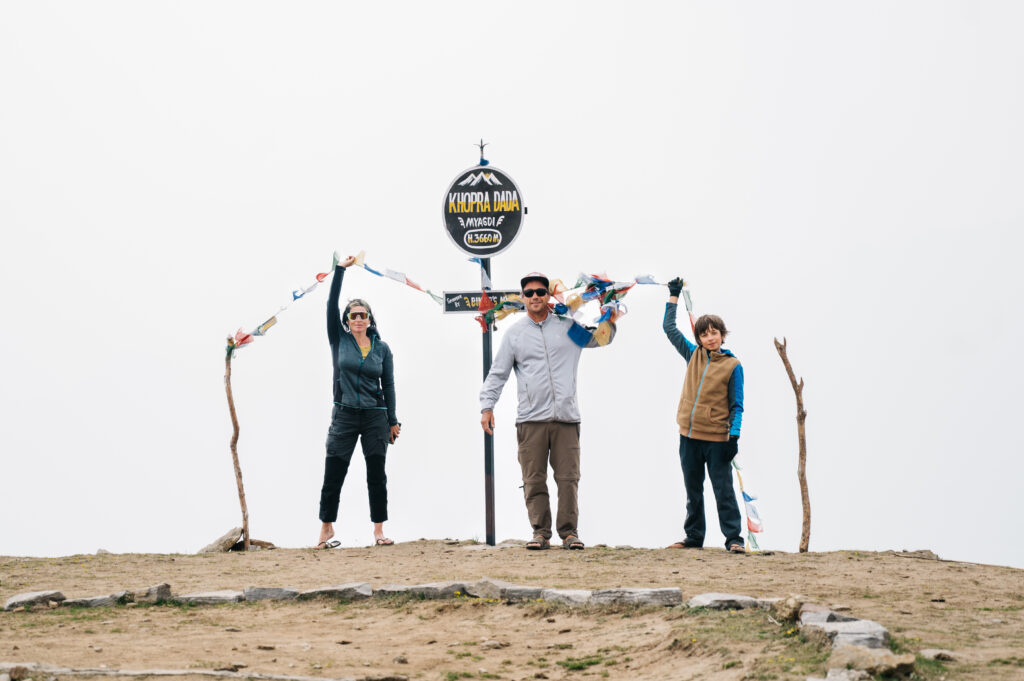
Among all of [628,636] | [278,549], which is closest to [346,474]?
[278,549]

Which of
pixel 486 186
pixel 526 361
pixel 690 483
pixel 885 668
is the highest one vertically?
pixel 486 186

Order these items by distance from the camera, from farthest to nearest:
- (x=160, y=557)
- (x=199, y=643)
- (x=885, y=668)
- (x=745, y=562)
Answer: (x=160, y=557) → (x=745, y=562) → (x=199, y=643) → (x=885, y=668)

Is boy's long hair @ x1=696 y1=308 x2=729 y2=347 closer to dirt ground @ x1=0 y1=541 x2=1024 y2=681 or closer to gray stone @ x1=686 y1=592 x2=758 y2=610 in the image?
dirt ground @ x1=0 y1=541 x2=1024 y2=681

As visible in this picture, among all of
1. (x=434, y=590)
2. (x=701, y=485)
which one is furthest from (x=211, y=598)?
(x=701, y=485)

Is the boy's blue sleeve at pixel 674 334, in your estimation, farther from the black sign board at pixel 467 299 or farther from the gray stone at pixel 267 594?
the gray stone at pixel 267 594

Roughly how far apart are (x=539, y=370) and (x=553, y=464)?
2.60ft

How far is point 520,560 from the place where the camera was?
32.3 ft

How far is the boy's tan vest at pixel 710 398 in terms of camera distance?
10.0 meters

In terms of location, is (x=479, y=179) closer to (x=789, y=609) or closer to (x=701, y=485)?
(x=701, y=485)

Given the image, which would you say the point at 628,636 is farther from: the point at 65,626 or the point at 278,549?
the point at 278,549

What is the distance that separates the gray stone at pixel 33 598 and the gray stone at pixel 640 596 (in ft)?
12.8

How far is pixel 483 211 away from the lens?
1175 cm

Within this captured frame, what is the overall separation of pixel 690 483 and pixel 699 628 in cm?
315

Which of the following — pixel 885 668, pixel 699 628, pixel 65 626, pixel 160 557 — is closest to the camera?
pixel 885 668
